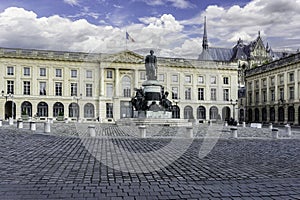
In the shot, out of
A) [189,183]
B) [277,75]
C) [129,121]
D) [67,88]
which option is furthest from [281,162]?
[67,88]

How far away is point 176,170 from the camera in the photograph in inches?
327

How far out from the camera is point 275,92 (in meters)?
62.4

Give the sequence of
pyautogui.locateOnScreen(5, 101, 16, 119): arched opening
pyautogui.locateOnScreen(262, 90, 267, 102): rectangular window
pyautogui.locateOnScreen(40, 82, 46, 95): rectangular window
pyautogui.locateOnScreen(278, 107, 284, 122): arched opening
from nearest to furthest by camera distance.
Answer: pyautogui.locateOnScreen(278, 107, 284, 122): arched opening
pyautogui.locateOnScreen(5, 101, 16, 119): arched opening
pyautogui.locateOnScreen(40, 82, 46, 95): rectangular window
pyautogui.locateOnScreen(262, 90, 267, 102): rectangular window

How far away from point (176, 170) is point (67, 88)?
61.1 meters

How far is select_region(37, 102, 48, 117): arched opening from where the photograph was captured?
6373cm

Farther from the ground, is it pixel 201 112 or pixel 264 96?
pixel 264 96

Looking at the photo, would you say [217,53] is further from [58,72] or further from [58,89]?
[58,89]

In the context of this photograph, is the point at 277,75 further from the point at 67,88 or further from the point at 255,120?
the point at 67,88

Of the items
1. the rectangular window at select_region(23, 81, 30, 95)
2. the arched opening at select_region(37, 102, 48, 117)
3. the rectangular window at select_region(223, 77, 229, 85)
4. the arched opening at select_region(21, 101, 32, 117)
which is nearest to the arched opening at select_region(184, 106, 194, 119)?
the rectangular window at select_region(223, 77, 229, 85)

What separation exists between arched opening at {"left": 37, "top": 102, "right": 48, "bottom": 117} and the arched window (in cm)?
1595

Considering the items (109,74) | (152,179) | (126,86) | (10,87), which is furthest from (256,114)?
(152,179)

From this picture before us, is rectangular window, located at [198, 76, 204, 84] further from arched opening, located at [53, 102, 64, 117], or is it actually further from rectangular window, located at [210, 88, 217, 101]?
arched opening, located at [53, 102, 64, 117]

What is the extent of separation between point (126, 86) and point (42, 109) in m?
17.5

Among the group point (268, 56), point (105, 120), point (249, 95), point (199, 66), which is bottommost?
point (105, 120)
